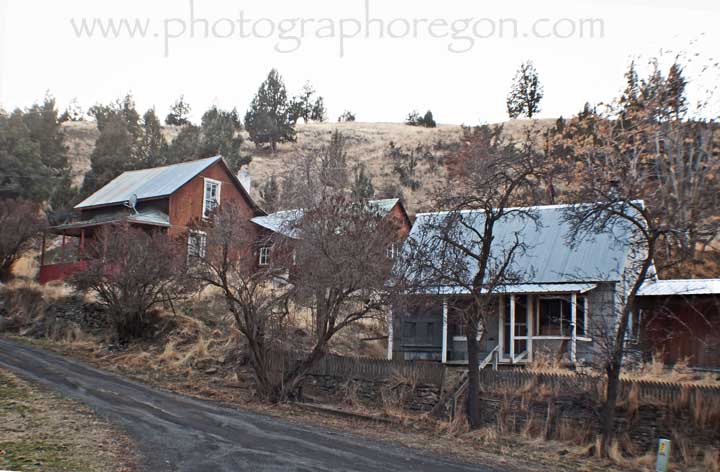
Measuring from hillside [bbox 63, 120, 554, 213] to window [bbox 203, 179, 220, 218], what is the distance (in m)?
18.2

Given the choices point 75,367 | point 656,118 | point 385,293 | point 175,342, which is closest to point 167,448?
point 385,293

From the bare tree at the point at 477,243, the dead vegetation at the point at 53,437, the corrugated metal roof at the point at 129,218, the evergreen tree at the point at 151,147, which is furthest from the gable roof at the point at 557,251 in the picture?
the evergreen tree at the point at 151,147

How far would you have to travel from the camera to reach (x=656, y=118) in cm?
2080

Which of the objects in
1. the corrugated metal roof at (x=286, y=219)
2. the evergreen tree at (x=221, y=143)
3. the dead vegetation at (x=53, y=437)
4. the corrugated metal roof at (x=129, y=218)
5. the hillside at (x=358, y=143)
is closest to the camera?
the dead vegetation at (x=53, y=437)

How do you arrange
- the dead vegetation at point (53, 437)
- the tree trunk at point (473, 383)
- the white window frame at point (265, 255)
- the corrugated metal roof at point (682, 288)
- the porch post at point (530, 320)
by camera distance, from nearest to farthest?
the dead vegetation at point (53, 437)
the tree trunk at point (473, 383)
the corrugated metal roof at point (682, 288)
the porch post at point (530, 320)
the white window frame at point (265, 255)

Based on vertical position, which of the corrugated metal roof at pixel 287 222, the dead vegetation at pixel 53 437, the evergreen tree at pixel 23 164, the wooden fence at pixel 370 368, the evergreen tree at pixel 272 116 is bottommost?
the dead vegetation at pixel 53 437

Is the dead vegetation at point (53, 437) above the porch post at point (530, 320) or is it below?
below

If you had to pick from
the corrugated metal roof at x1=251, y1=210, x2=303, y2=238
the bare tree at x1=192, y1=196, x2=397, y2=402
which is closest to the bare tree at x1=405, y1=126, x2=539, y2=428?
the bare tree at x1=192, y1=196, x2=397, y2=402

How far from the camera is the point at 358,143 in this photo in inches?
2803

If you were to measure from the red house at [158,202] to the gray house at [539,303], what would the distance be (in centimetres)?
1166

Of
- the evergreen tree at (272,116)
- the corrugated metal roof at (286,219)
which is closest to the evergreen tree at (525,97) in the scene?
the evergreen tree at (272,116)

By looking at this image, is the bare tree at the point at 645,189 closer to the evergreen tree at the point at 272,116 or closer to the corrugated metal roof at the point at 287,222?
the corrugated metal roof at the point at 287,222

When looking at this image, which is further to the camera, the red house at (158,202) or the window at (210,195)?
the window at (210,195)

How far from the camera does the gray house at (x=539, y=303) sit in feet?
61.8
